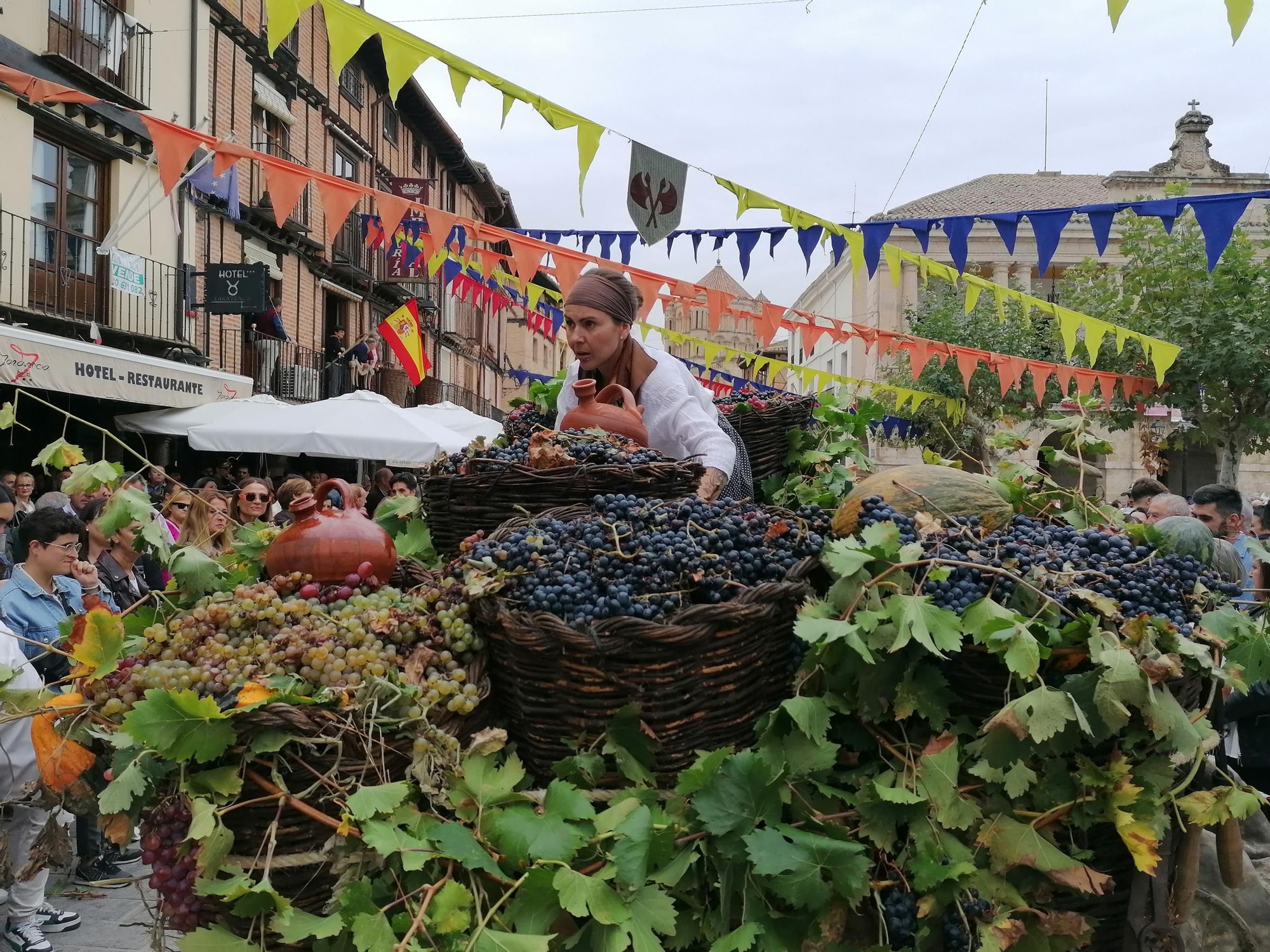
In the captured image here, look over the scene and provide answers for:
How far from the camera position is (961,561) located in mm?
1847

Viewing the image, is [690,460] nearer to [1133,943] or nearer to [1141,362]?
[1133,943]

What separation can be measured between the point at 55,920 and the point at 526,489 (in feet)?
9.97

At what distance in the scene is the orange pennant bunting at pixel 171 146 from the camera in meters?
4.51

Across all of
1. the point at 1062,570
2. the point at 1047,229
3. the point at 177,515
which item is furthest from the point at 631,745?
the point at 177,515

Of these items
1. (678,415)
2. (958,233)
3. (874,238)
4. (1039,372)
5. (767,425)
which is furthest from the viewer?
(1039,372)

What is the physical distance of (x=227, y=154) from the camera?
485 cm

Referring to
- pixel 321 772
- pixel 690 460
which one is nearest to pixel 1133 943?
pixel 690 460

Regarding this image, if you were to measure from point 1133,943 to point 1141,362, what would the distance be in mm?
14498

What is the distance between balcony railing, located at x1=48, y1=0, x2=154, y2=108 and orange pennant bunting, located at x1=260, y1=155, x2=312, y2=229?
836cm

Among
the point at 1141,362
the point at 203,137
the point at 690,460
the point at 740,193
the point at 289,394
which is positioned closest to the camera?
the point at 690,460

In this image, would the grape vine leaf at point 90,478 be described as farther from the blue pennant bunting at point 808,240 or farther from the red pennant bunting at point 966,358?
the red pennant bunting at point 966,358

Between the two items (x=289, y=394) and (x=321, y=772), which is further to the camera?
(x=289, y=394)

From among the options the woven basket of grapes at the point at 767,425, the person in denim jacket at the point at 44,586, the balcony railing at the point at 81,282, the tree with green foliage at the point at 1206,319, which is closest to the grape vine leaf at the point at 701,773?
the woven basket of grapes at the point at 767,425

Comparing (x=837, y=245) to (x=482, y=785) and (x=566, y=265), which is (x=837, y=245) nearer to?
(x=566, y=265)
